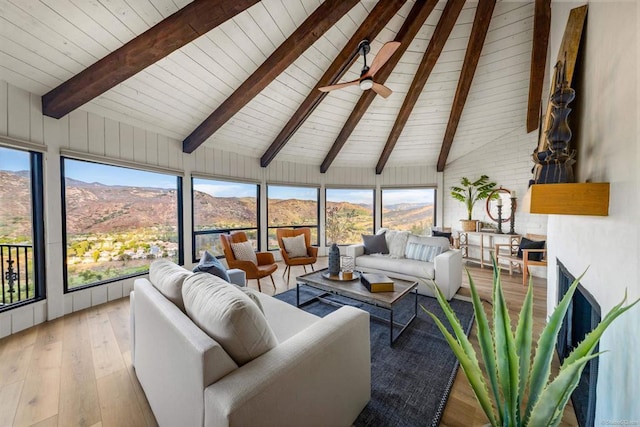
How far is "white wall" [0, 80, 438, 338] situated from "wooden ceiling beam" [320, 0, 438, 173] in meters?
2.25

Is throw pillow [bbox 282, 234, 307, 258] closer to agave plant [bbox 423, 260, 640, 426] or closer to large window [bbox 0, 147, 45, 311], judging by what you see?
large window [bbox 0, 147, 45, 311]

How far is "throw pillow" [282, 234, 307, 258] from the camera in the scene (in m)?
4.28

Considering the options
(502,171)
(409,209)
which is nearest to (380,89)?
(502,171)

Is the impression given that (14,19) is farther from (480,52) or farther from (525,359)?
(480,52)

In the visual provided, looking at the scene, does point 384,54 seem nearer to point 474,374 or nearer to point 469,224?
point 474,374

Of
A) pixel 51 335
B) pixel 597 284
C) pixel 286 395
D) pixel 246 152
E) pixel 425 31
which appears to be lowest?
pixel 51 335

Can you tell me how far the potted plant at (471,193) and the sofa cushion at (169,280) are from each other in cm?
526

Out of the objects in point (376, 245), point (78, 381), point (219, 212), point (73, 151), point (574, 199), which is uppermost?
point (73, 151)

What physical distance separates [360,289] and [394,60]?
3028 millimetres

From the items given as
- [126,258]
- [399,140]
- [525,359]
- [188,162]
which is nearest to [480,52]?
[399,140]

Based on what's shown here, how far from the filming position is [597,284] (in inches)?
46.6

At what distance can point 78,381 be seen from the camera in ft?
5.90

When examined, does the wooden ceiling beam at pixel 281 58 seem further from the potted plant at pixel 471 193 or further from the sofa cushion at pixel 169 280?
the potted plant at pixel 471 193

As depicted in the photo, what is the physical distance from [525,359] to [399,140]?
5.08 meters
